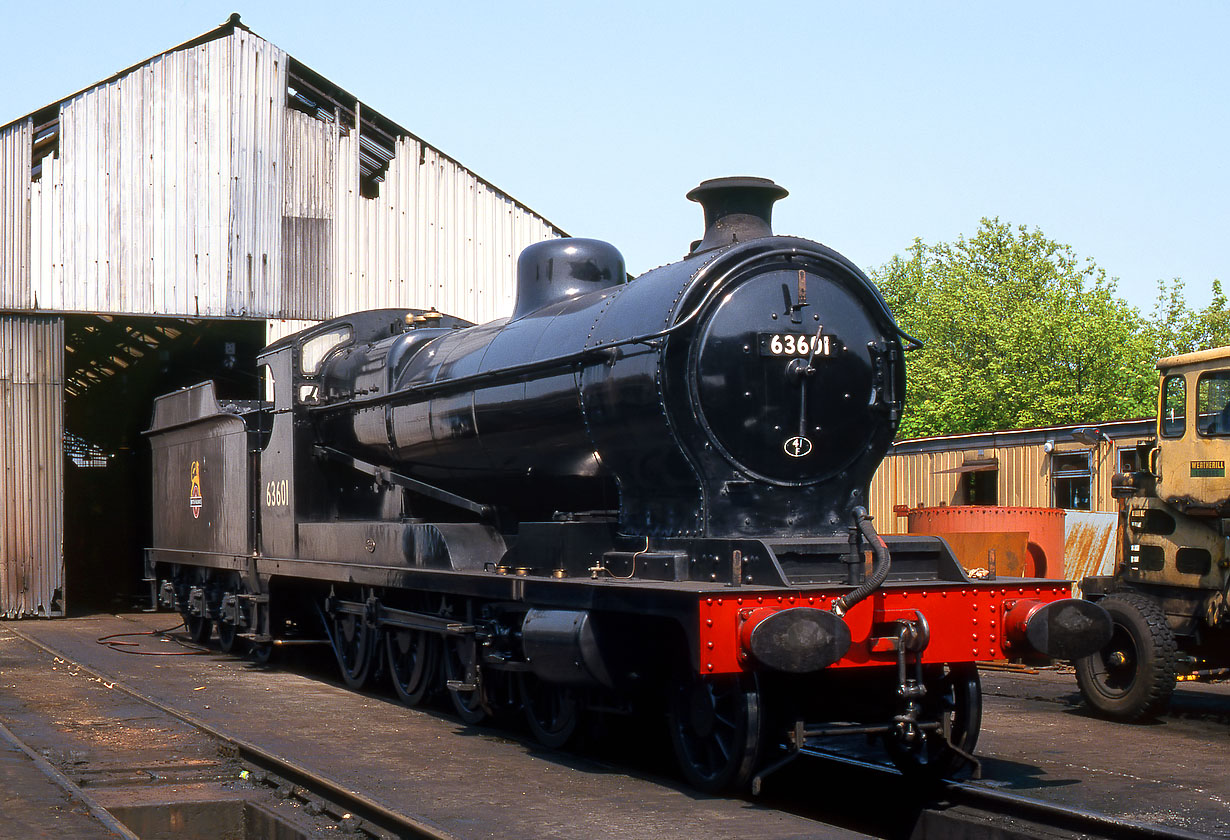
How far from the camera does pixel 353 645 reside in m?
11.1

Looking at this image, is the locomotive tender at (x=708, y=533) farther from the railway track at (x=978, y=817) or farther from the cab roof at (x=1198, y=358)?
the cab roof at (x=1198, y=358)

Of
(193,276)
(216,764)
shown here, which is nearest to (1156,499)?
(216,764)

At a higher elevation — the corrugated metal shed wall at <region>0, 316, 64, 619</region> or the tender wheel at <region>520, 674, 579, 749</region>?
the corrugated metal shed wall at <region>0, 316, 64, 619</region>

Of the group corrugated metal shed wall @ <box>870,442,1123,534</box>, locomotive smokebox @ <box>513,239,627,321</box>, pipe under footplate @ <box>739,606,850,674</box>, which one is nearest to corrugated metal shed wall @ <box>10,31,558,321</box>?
corrugated metal shed wall @ <box>870,442,1123,534</box>

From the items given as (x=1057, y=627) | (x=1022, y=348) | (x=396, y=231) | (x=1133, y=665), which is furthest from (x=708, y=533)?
(x=1022, y=348)

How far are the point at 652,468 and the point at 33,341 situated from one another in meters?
Result: 14.6

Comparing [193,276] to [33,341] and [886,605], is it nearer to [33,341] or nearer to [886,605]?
[33,341]

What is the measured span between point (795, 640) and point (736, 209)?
264cm

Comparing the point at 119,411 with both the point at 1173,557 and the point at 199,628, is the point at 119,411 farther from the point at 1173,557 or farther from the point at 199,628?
the point at 1173,557

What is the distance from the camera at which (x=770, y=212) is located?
761 centimetres

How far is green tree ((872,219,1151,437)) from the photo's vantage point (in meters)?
41.8

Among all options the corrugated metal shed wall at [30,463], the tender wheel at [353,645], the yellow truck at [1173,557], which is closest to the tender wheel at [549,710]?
the tender wheel at [353,645]

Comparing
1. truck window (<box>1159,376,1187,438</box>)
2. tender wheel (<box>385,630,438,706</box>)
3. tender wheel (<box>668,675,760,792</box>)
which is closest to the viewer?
tender wheel (<box>668,675,760,792</box>)

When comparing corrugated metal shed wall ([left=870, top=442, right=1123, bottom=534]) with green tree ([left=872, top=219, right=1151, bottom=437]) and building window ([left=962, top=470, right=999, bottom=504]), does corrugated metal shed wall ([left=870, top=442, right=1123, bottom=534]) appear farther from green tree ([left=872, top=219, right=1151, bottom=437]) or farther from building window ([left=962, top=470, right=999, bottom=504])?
green tree ([left=872, top=219, right=1151, bottom=437])
